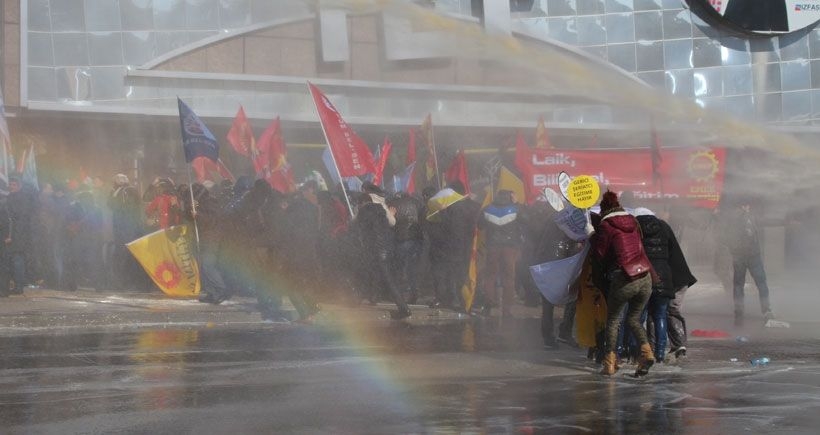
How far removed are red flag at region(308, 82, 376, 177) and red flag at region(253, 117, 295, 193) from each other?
2.37m

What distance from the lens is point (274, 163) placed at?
64.9 feet

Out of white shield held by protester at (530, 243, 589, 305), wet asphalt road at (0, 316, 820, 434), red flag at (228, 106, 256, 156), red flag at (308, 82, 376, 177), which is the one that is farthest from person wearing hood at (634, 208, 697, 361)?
red flag at (228, 106, 256, 156)

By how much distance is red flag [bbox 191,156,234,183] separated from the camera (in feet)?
62.2

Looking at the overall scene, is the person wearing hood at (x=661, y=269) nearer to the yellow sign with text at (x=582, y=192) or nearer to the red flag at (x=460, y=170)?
the yellow sign with text at (x=582, y=192)

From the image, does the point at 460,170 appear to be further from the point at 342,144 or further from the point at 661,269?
the point at 661,269

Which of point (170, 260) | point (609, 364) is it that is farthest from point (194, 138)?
point (609, 364)

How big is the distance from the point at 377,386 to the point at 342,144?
7985 millimetres

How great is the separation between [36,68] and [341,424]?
17.8 metres

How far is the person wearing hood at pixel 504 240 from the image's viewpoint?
48.5 feet

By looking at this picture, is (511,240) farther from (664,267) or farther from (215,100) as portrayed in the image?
(215,100)

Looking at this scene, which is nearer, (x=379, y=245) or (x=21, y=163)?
(x=379, y=245)

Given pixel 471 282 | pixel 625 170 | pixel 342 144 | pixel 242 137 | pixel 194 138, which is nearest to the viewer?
pixel 471 282

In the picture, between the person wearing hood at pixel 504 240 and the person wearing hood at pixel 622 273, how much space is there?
4.88m

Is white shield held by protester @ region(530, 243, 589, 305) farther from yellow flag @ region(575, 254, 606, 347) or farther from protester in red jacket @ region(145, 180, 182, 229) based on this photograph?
protester in red jacket @ region(145, 180, 182, 229)
